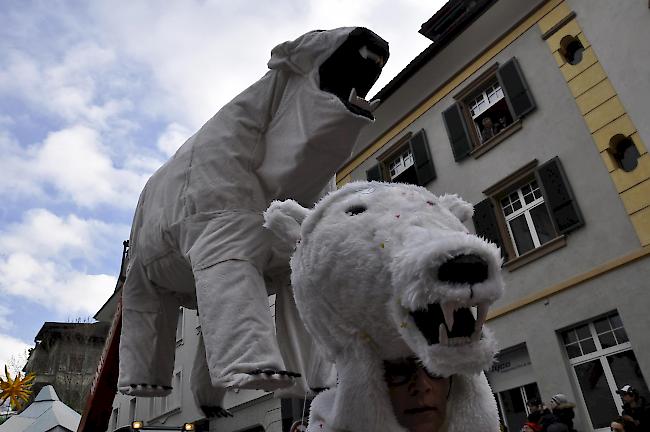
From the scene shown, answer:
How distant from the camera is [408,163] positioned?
9.43 m

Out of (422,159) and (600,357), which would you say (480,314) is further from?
(422,159)

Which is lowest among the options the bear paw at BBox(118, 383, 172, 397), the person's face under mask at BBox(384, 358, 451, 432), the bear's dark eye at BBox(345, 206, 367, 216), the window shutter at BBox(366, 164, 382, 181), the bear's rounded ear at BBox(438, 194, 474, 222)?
the person's face under mask at BBox(384, 358, 451, 432)

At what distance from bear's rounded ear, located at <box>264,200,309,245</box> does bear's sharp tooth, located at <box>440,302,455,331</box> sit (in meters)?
0.50

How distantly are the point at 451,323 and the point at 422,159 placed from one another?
26.9 ft

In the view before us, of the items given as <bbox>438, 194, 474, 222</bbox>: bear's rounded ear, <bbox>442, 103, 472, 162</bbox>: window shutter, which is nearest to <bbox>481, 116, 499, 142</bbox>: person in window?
<bbox>442, 103, 472, 162</bbox>: window shutter

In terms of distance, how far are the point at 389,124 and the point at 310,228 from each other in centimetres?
879

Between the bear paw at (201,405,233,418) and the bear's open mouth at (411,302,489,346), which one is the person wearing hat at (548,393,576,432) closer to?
the bear paw at (201,405,233,418)

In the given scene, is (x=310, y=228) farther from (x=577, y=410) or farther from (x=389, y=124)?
(x=389, y=124)

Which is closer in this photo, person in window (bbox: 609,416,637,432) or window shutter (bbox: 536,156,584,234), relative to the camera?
person in window (bbox: 609,416,637,432)

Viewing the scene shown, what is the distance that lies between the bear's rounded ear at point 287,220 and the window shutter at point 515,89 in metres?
6.82

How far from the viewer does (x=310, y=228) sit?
43.8 inches

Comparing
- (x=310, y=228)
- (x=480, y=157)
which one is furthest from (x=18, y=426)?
(x=480, y=157)

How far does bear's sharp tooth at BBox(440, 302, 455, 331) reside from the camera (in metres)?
0.78

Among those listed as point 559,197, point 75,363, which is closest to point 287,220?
point 559,197
